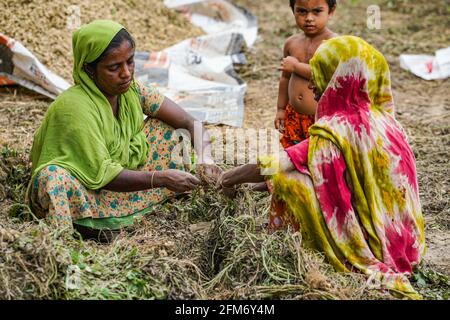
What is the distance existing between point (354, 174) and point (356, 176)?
0.02m

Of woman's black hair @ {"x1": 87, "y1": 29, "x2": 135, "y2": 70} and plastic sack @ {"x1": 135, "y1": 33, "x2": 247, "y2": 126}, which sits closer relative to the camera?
woman's black hair @ {"x1": 87, "y1": 29, "x2": 135, "y2": 70}

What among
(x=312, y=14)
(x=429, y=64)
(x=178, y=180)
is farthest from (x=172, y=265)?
(x=429, y=64)

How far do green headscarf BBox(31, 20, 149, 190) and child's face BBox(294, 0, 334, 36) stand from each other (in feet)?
3.66

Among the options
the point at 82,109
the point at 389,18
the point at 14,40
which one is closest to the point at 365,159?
the point at 82,109

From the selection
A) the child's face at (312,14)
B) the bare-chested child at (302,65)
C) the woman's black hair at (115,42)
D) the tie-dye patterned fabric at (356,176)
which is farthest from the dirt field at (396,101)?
the child's face at (312,14)

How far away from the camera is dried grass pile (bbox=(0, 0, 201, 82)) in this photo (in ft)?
19.9

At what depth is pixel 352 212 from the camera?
320cm

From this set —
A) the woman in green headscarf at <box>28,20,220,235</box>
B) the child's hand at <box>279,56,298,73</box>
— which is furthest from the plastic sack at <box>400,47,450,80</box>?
the woman in green headscarf at <box>28,20,220,235</box>

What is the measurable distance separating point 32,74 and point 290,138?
7.61ft

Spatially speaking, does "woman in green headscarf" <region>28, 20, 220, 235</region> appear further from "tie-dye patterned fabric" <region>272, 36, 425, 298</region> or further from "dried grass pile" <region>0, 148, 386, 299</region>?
"tie-dye patterned fabric" <region>272, 36, 425, 298</region>

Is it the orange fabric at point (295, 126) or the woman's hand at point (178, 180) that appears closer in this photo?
the woman's hand at point (178, 180)

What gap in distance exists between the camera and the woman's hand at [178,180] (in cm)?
358

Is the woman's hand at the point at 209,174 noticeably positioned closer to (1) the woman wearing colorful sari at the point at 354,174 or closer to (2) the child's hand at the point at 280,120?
(1) the woman wearing colorful sari at the point at 354,174
